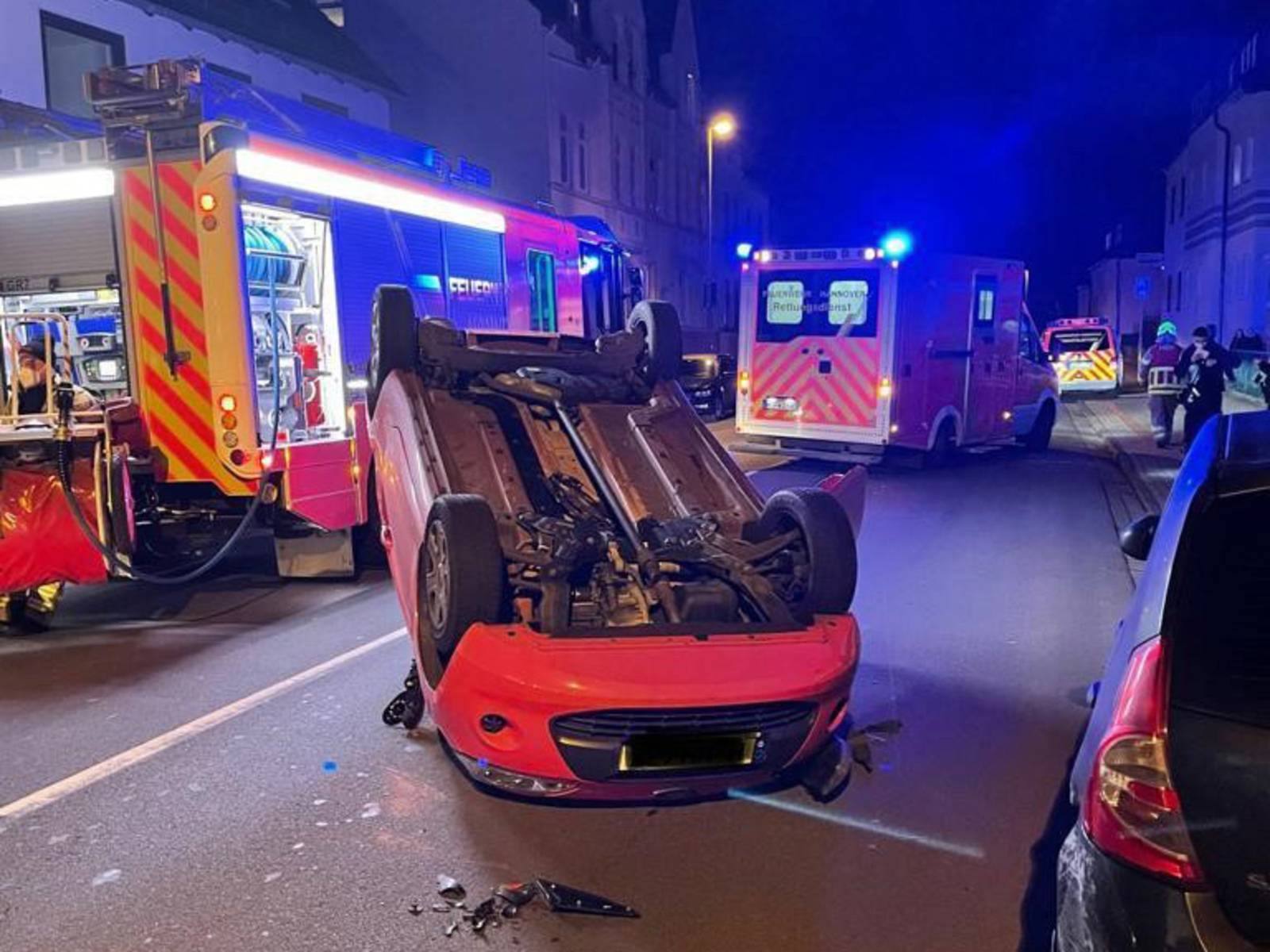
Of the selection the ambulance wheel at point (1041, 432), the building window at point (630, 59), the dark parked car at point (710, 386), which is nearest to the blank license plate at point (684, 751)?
the ambulance wheel at point (1041, 432)

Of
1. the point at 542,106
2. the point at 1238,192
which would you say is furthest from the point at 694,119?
the point at 1238,192

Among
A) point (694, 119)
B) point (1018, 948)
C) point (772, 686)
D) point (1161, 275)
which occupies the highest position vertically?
point (694, 119)

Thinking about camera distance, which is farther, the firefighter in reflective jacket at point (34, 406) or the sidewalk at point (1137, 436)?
the sidewalk at point (1137, 436)

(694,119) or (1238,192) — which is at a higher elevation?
(694,119)

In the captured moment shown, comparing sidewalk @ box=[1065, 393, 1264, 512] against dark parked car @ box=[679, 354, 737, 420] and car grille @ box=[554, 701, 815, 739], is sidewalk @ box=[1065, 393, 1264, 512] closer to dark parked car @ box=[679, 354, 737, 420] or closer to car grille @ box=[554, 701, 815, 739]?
car grille @ box=[554, 701, 815, 739]

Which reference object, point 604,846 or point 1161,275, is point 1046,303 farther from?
point 604,846

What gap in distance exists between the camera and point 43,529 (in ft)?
21.5

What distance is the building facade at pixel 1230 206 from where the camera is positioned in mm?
33219

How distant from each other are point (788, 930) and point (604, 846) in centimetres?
82

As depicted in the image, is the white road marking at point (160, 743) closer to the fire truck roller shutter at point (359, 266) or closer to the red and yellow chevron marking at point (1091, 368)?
the fire truck roller shutter at point (359, 266)

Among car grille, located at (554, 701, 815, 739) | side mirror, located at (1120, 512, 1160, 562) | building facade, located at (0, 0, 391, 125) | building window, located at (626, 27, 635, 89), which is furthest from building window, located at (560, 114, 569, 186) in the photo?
car grille, located at (554, 701, 815, 739)

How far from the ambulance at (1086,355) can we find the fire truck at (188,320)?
2455 cm

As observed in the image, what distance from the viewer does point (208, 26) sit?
699 inches

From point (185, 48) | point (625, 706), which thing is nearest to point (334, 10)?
point (185, 48)
